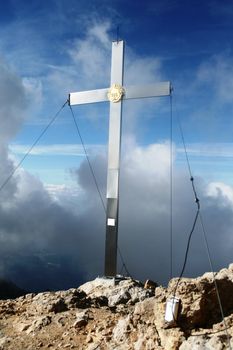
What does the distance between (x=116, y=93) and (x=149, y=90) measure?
1.51m

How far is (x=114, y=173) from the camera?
18.0 m

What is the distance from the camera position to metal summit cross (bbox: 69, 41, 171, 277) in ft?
59.2

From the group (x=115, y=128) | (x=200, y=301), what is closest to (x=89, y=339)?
(x=200, y=301)

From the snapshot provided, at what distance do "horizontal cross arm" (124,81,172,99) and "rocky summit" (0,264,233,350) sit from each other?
7.99 metres

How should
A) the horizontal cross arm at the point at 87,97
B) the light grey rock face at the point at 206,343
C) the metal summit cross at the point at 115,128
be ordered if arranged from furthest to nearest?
the horizontal cross arm at the point at 87,97, the metal summit cross at the point at 115,128, the light grey rock face at the point at 206,343

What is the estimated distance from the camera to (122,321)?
11867 millimetres

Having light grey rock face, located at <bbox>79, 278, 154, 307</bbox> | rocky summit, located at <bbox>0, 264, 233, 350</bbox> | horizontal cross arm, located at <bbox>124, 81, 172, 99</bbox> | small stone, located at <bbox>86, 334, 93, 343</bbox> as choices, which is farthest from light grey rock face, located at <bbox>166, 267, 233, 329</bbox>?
horizontal cross arm, located at <bbox>124, 81, 172, 99</bbox>

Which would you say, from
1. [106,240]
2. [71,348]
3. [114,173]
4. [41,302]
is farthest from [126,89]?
[71,348]

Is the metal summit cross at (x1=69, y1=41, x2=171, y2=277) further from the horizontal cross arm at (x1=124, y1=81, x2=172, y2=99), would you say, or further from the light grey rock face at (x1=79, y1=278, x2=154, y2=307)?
the light grey rock face at (x1=79, y1=278, x2=154, y2=307)

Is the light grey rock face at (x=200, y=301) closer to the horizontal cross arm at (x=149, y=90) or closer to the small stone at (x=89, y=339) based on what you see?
the small stone at (x=89, y=339)

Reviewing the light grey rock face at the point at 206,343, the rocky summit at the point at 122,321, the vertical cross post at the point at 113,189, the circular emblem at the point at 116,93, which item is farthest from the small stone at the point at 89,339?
the circular emblem at the point at 116,93

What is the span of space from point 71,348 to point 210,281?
4.33 m

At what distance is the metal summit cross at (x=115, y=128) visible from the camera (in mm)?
18047

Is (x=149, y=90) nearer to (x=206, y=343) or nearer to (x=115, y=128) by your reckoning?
(x=115, y=128)
